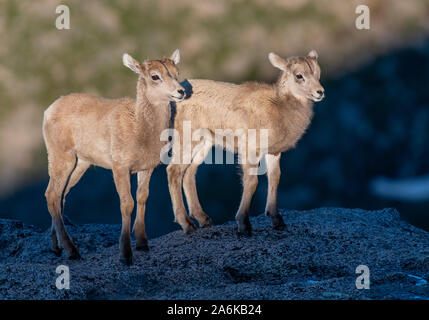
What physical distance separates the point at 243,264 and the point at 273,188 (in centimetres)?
216

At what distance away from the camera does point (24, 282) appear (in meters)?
9.27

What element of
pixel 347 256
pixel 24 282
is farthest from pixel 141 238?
pixel 347 256

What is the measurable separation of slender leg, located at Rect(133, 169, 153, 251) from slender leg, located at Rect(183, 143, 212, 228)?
1645 millimetres

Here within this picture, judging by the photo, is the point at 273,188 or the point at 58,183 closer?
the point at 58,183

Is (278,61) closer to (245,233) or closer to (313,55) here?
(313,55)

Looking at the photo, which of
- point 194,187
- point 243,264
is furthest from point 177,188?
point 243,264

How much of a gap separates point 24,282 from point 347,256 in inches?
175

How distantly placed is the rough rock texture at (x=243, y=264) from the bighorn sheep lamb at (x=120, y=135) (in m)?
0.63

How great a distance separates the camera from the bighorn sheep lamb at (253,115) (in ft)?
37.0

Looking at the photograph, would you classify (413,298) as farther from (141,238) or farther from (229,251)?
(141,238)

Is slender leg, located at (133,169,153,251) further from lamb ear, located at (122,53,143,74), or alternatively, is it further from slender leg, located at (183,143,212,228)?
slender leg, located at (183,143,212,228)

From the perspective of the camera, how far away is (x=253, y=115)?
11.4 m

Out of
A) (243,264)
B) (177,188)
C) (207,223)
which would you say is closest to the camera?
(243,264)

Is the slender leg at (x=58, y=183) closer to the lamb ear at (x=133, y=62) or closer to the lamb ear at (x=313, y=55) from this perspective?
the lamb ear at (x=133, y=62)
